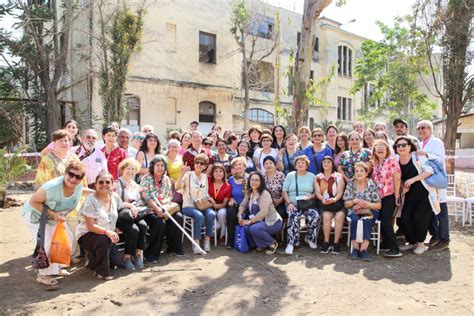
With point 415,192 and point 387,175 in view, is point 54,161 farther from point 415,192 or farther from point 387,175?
point 415,192

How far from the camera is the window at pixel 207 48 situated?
20.5 metres

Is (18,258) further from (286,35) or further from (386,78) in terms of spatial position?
(286,35)

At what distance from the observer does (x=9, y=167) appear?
9070mm

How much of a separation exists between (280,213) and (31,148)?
1286 cm

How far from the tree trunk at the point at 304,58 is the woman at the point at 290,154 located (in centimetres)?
233

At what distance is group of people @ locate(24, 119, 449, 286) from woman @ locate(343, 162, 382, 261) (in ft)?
0.05

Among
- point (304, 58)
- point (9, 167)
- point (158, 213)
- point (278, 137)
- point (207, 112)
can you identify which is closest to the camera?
point (158, 213)

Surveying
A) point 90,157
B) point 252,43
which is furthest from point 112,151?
point 252,43

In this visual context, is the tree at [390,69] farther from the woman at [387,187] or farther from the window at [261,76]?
the woman at [387,187]

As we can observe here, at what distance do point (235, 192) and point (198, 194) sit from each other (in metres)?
0.61

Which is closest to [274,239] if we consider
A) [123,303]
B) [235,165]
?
[235,165]

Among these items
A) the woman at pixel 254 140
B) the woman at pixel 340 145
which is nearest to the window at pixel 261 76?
the woman at pixel 254 140

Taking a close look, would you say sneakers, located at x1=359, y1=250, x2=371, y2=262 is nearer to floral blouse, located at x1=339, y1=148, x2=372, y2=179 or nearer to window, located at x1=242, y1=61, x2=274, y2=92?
floral blouse, located at x1=339, y1=148, x2=372, y2=179

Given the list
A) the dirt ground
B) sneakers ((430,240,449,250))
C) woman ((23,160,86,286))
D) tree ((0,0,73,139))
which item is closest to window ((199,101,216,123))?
tree ((0,0,73,139))
